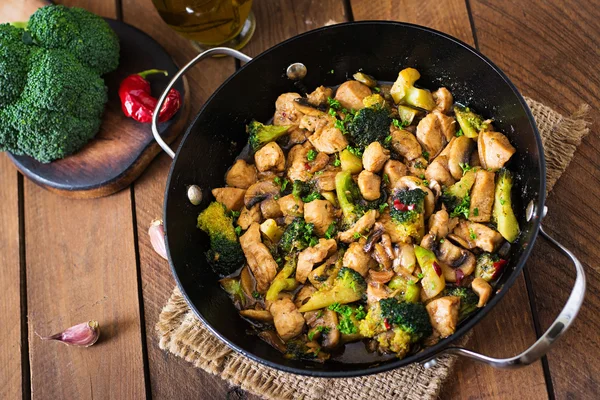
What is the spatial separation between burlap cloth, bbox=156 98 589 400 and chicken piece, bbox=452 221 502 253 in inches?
18.7

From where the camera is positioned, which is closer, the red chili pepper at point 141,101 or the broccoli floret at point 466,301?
the broccoli floret at point 466,301

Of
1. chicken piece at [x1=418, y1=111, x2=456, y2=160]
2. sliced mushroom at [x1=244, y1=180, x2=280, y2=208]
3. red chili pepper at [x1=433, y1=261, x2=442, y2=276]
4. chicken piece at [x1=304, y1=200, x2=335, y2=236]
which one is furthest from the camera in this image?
sliced mushroom at [x1=244, y1=180, x2=280, y2=208]

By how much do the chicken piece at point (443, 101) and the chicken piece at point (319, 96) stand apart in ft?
1.75

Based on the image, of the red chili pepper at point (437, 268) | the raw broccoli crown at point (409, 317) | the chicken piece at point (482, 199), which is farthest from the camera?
the chicken piece at point (482, 199)

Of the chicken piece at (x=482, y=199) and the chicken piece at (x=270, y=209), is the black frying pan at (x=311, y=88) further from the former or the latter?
the chicken piece at (x=270, y=209)

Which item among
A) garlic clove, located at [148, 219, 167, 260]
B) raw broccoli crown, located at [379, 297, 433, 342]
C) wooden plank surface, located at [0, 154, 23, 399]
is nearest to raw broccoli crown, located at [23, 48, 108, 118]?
wooden plank surface, located at [0, 154, 23, 399]

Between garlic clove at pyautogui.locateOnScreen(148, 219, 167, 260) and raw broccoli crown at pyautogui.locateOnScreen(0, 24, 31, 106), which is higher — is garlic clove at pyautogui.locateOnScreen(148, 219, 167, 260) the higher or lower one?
the lower one

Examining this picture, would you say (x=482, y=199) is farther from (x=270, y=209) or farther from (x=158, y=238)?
(x=158, y=238)

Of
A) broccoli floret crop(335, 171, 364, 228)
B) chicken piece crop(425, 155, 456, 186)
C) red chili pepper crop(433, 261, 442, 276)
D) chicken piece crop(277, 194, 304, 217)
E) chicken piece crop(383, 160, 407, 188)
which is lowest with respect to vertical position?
chicken piece crop(277, 194, 304, 217)

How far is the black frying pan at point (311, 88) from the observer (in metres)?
2.49

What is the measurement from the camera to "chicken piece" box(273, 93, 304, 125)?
2.99 metres

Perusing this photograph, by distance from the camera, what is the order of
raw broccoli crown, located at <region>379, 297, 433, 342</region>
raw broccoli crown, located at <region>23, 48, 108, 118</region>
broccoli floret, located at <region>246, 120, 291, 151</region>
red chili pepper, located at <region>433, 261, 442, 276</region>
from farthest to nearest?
raw broccoli crown, located at <region>23, 48, 108, 118</region> < broccoli floret, located at <region>246, 120, 291, 151</region> < red chili pepper, located at <region>433, 261, 442, 276</region> < raw broccoli crown, located at <region>379, 297, 433, 342</region>

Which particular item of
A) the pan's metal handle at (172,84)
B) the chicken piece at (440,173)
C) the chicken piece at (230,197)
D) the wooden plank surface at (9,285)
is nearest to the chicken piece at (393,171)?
the chicken piece at (440,173)

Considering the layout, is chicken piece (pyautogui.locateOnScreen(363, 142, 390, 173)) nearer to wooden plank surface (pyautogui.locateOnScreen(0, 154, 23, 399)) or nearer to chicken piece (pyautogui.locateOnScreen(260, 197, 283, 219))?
chicken piece (pyautogui.locateOnScreen(260, 197, 283, 219))
